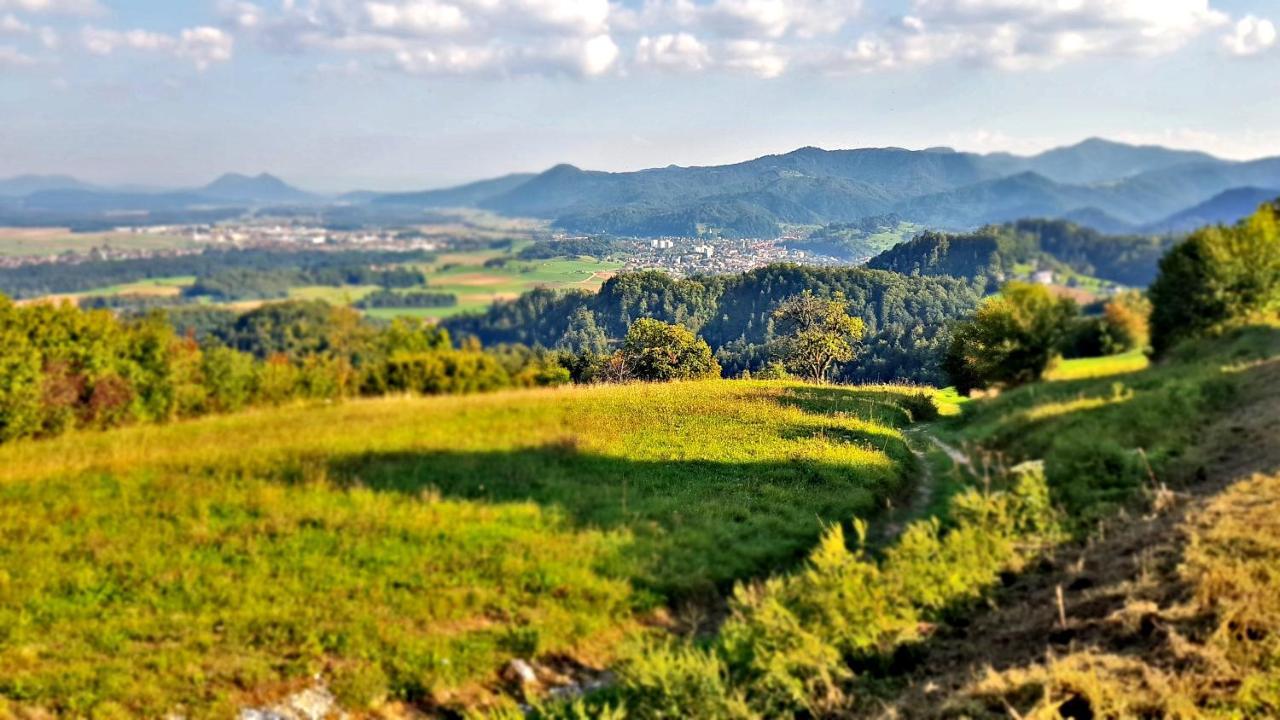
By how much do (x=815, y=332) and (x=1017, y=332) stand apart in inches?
351

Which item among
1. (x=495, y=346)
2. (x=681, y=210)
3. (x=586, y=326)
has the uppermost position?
(x=681, y=210)

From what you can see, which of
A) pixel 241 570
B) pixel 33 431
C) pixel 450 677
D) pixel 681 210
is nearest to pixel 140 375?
pixel 33 431

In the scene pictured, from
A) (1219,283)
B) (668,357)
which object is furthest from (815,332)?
(1219,283)

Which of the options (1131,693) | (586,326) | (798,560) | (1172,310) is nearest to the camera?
(1131,693)

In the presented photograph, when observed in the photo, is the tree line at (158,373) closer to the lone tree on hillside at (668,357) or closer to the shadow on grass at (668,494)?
the lone tree on hillside at (668,357)

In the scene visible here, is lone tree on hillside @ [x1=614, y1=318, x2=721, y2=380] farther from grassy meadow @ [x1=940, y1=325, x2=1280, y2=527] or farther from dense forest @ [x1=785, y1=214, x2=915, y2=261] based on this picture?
grassy meadow @ [x1=940, y1=325, x2=1280, y2=527]

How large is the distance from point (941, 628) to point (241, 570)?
31.7 ft

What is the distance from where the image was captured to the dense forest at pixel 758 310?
29219 mm

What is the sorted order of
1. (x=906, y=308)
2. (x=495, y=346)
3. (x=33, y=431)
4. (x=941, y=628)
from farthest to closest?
(x=495, y=346)
(x=906, y=308)
(x=33, y=431)
(x=941, y=628)

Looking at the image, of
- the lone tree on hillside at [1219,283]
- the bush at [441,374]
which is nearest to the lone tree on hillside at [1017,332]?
the lone tree on hillside at [1219,283]

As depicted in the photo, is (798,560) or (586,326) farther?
(586,326)

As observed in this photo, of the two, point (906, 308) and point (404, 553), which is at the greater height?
point (906, 308)

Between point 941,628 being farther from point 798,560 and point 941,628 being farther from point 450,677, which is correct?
→ point 450,677

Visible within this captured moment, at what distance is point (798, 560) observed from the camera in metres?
11.8
